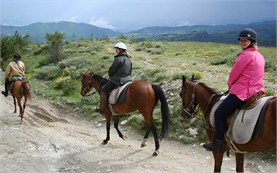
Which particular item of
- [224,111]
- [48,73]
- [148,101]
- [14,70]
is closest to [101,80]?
[148,101]

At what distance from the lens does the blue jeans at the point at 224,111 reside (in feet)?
19.7

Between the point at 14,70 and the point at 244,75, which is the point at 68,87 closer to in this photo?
the point at 14,70

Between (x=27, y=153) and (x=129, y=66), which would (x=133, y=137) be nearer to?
(x=129, y=66)

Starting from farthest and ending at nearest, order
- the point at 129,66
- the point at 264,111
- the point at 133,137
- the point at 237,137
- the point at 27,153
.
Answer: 1. the point at 133,137
2. the point at 129,66
3. the point at 27,153
4. the point at 237,137
5. the point at 264,111

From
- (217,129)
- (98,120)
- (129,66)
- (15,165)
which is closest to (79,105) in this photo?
(98,120)

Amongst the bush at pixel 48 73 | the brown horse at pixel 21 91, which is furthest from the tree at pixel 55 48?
the brown horse at pixel 21 91

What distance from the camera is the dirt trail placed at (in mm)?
8203

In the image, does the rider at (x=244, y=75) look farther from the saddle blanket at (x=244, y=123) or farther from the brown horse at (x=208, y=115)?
the brown horse at (x=208, y=115)

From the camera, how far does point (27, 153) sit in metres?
9.23

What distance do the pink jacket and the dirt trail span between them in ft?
9.67

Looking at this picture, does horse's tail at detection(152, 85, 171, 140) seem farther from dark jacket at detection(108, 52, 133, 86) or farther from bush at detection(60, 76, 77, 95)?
bush at detection(60, 76, 77, 95)

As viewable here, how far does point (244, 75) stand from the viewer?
5855 mm

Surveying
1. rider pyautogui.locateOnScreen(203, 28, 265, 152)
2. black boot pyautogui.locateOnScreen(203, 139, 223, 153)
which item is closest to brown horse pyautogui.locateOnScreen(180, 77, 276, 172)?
black boot pyautogui.locateOnScreen(203, 139, 223, 153)

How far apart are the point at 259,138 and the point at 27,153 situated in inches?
260
